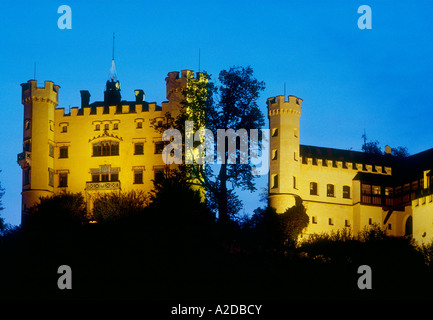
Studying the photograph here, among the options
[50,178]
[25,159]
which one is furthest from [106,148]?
[25,159]

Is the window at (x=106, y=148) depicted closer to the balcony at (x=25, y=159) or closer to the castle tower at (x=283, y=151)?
the balcony at (x=25, y=159)

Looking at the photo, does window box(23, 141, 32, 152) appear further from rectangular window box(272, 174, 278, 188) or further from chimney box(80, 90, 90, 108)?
rectangular window box(272, 174, 278, 188)

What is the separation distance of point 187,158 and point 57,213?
9838 mm

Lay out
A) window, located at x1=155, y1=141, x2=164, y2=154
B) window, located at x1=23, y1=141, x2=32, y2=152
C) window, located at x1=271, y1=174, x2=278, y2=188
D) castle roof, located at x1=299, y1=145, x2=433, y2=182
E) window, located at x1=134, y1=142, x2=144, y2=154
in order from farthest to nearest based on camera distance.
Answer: castle roof, located at x1=299, y1=145, x2=433, y2=182 → window, located at x1=23, y1=141, x2=32, y2=152 → window, located at x1=134, y1=142, x2=144, y2=154 → window, located at x1=271, y1=174, x2=278, y2=188 → window, located at x1=155, y1=141, x2=164, y2=154

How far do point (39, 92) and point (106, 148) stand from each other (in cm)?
699

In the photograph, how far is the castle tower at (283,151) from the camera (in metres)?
73.1

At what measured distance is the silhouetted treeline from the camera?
1715 inches

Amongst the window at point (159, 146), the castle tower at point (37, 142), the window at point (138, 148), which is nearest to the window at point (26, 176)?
the castle tower at point (37, 142)

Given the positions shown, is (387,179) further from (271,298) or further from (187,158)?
(271,298)

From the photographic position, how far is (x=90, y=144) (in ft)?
246

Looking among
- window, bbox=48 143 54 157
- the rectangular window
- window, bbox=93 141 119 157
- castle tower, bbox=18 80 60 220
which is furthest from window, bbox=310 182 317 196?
window, bbox=48 143 54 157

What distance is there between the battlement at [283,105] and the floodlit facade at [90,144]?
687cm
